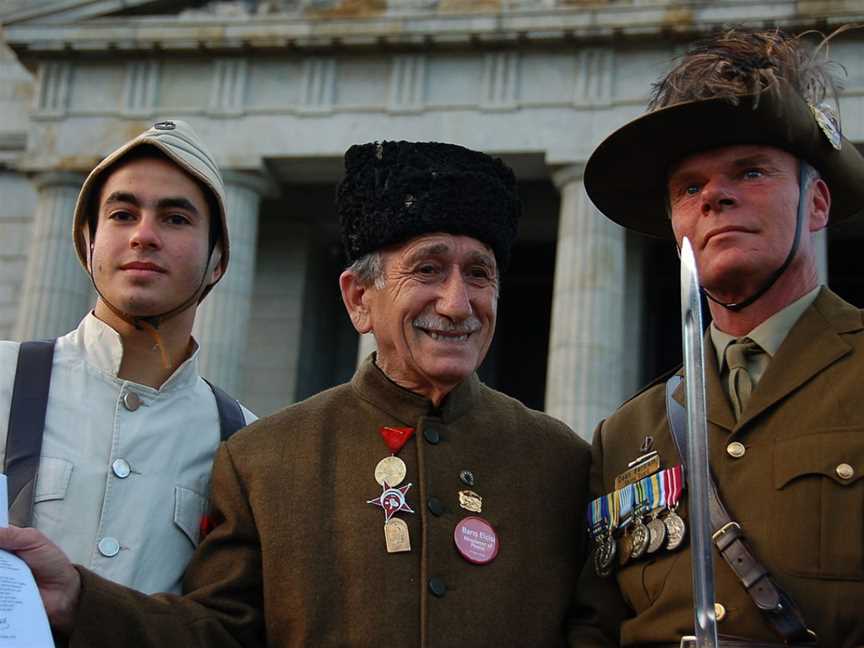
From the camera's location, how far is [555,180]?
24.1 meters

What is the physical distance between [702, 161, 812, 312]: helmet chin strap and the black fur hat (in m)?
0.80

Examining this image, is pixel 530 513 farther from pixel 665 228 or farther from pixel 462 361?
pixel 665 228

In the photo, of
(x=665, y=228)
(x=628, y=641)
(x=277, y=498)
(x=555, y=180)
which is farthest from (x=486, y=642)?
(x=555, y=180)

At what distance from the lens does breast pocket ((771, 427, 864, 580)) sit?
12.9ft

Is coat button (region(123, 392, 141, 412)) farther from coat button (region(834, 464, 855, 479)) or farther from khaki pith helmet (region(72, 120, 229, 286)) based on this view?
coat button (region(834, 464, 855, 479))

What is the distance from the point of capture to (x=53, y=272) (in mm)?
24453

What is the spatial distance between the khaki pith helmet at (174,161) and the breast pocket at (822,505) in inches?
88.8

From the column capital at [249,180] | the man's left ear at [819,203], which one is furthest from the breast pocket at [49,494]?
the column capital at [249,180]

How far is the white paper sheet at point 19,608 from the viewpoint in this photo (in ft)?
11.5

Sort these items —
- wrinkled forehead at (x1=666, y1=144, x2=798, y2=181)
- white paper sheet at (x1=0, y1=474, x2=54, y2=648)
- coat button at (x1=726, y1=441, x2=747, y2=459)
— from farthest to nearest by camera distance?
1. wrinkled forehead at (x1=666, y1=144, x2=798, y2=181)
2. coat button at (x1=726, y1=441, x2=747, y2=459)
3. white paper sheet at (x1=0, y1=474, x2=54, y2=648)

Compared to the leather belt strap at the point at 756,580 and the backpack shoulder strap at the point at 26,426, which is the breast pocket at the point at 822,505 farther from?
the backpack shoulder strap at the point at 26,426

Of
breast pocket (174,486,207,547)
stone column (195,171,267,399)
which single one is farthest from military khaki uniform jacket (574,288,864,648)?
stone column (195,171,267,399)

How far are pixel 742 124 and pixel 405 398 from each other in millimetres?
1479

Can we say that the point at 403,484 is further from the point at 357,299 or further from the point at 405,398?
the point at 357,299
